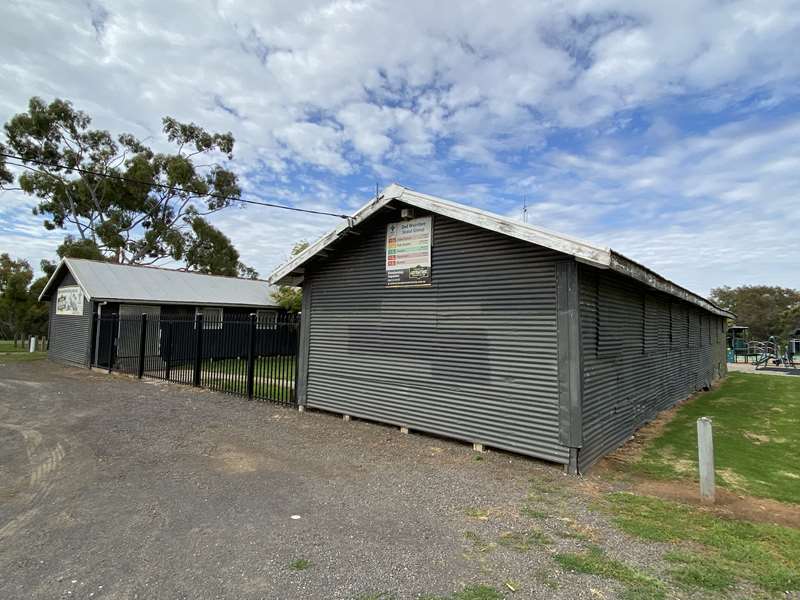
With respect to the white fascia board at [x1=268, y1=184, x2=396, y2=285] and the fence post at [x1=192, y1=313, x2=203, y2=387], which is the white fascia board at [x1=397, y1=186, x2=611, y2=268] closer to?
the white fascia board at [x1=268, y1=184, x2=396, y2=285]

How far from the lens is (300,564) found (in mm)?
3408

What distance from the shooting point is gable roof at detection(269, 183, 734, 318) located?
17.9ft

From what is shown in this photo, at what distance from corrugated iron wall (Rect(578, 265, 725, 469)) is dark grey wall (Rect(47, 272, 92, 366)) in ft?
58.8

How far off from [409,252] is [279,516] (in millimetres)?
4590

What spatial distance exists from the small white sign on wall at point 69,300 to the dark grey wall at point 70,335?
7.3 inches

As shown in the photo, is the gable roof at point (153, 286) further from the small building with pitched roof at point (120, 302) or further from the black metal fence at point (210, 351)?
the black metal fence at point (210, 351)

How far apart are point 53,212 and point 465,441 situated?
40.5 meters

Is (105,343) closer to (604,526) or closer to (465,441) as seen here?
(465,441)

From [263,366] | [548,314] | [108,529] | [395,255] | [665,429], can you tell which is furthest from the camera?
[263,366]

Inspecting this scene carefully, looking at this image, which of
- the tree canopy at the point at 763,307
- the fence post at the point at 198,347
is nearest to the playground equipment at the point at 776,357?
the tree canopy at the point at 763,307

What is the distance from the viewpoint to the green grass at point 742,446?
5621mm

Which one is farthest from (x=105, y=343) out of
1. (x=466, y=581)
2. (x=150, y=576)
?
(x=466, y=581)

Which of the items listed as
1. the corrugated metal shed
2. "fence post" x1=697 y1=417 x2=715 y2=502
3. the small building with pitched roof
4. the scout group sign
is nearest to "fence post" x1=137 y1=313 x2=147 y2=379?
the small building with pitched roof

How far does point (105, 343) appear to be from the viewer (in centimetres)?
1619
